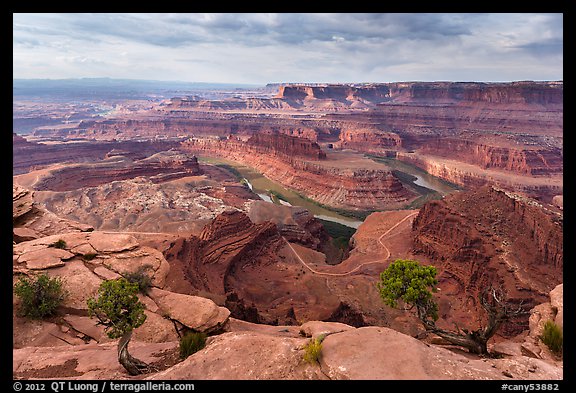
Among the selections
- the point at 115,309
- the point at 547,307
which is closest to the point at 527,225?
the point at 547,307

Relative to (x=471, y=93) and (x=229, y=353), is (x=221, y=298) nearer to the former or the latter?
(x=229, y=353)

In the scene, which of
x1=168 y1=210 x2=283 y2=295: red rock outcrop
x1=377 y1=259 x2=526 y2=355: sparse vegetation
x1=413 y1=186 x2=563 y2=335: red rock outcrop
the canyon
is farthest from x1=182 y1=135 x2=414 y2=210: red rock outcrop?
x1=377 y1=259 x2=526 y2=355: sparse vegetation

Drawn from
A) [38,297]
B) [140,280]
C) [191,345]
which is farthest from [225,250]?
[191,345]

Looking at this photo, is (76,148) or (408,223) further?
(76,148)

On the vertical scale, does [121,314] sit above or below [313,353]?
above

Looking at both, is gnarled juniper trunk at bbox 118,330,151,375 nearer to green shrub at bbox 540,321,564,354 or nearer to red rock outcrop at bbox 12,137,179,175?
green shrub at bbox 540,321,564,354

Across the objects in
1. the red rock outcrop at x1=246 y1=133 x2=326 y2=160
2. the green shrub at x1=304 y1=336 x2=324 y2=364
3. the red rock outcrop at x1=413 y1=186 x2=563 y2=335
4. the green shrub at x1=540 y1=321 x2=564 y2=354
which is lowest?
the red rock outcrop at x1=413 y1=186 x2=563 y2=335

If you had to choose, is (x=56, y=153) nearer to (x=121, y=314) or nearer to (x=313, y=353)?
(x=121, y=314)
